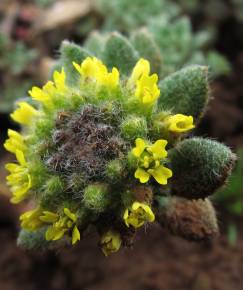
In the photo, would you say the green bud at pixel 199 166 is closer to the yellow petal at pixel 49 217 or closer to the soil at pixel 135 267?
the yellow petal at pixel 49 217

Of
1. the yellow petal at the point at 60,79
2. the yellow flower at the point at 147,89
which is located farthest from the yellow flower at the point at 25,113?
the yellow flower at the point at 147,89

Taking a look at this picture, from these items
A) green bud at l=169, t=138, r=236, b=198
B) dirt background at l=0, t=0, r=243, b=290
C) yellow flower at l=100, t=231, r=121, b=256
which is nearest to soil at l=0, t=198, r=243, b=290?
dirt background at l=0, t=0, r=243, b=290

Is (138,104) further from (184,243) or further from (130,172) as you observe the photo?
(184,243)

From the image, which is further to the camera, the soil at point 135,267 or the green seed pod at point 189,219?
the soil at point 135,267

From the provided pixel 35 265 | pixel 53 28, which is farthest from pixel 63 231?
pixel 53 28

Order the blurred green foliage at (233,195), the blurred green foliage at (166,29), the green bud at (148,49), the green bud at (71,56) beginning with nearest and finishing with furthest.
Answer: the green bud at (71,56)
the green bud at (148,49)
the blurred green foliage at (233,195)
the blurred green foliage at (166,29)

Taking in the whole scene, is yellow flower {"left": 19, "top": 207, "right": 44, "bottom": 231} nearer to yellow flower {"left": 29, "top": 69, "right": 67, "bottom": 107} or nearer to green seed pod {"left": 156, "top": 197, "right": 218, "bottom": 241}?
yellow flower {"left": 29, "top": 69, "right": 67, "bottom": 107}

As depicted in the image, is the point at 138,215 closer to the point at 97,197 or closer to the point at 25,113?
the point at 97,197

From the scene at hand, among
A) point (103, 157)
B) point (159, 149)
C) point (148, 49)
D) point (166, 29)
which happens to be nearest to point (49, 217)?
point (103, 157)
